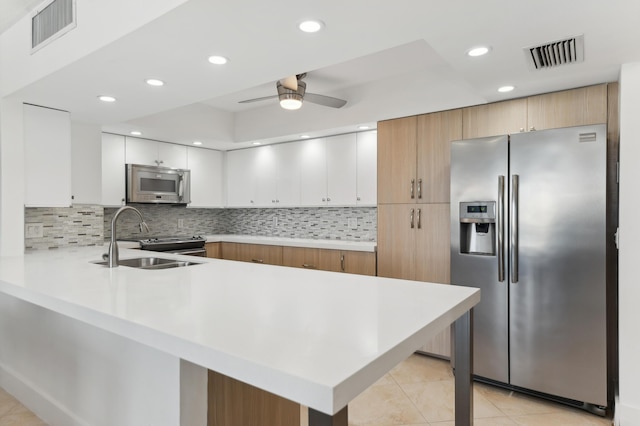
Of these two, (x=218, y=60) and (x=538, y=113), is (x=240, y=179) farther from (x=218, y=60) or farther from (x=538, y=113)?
(x=538, y=113)

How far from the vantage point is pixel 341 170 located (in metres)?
4.12

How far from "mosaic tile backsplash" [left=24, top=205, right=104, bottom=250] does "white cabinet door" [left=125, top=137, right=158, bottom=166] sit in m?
0.94

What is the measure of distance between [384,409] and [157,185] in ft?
11.3

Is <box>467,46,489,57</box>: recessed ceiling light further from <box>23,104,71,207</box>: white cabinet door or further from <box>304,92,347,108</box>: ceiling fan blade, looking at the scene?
<box>23,104,71,207</box>: white cabinet door

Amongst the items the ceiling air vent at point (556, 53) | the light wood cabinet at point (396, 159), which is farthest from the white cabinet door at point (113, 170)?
the ceiling air vent at point (556, 53)

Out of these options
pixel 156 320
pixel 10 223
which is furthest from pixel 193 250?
pixel 156 320

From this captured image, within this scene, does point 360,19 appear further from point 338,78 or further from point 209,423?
point 338,78

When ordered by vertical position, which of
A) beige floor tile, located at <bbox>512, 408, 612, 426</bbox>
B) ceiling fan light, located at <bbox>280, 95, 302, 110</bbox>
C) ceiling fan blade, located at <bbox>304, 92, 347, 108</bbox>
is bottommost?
beige floor tile, located at <bbox>512, 408, 612, 426</bbox>

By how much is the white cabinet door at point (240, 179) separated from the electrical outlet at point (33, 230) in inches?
91.1

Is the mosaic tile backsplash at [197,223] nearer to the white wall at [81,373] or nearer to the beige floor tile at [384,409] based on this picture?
the white wall at [81,373]

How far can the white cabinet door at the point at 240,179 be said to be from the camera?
5012mm

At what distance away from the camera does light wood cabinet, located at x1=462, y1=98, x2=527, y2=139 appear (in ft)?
9.18

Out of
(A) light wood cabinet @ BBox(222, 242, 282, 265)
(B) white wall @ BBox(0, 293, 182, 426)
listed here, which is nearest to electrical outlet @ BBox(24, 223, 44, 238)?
(B) white wall @ BBox(0, 293, 182, 426)

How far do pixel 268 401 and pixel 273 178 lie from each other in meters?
3.36
